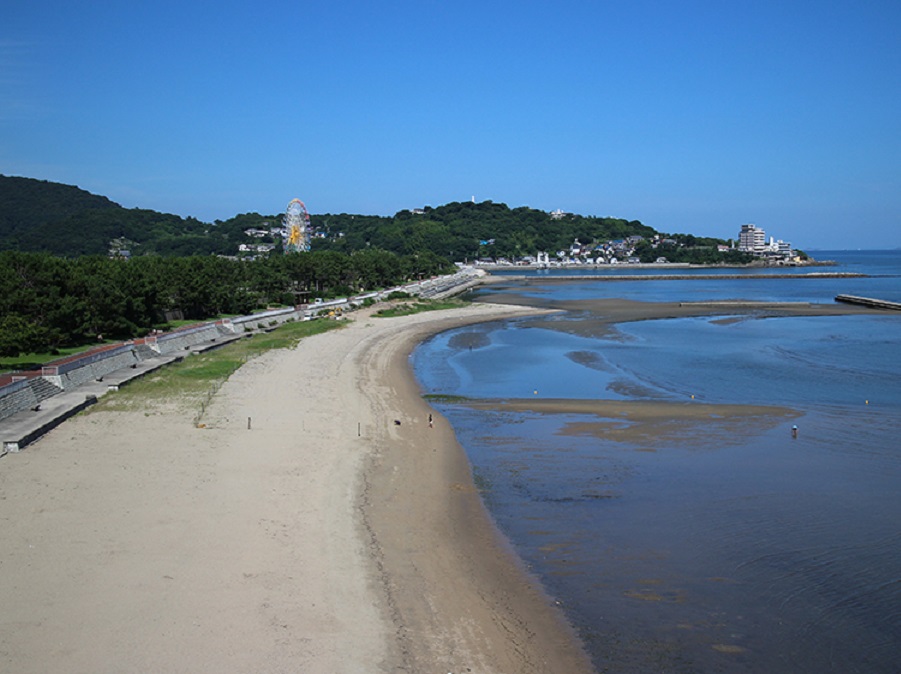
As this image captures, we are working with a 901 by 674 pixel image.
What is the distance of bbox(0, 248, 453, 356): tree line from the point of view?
1255 inches

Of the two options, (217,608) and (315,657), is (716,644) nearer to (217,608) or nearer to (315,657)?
(315,657)

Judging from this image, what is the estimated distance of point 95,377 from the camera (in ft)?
93.1

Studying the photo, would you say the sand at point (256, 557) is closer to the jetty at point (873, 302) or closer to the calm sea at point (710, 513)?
the calm sea at point (710, 513)

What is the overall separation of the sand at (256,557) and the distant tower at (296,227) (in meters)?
A: 80.8

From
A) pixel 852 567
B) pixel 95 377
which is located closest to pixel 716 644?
pixel 852 567

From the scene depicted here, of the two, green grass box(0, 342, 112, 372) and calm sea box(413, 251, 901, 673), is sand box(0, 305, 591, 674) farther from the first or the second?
green grass box(0, 342, 112, 372)

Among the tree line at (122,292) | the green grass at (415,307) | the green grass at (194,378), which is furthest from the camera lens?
the green grass at (415,307)

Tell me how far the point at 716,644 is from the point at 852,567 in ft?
14.5

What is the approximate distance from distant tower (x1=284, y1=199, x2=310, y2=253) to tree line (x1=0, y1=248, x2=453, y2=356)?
79.1 feet

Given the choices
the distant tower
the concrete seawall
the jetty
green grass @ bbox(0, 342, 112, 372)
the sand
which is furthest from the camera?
the distant tower

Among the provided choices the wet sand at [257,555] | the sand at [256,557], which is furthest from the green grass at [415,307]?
the sand at [256,557]

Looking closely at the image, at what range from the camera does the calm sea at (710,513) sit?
37.4 ft

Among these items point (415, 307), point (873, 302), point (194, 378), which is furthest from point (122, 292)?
point (873, 302)

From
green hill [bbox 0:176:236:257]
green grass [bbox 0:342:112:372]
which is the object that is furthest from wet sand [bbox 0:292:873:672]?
green hill [bbox 0:176:236:257]
